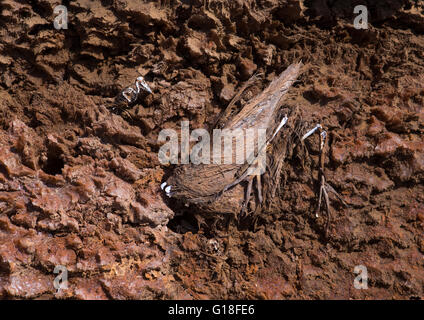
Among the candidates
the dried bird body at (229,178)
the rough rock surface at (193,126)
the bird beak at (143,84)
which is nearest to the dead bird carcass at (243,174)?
the dried bird body at (229,178)

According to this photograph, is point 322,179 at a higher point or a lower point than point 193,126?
lower

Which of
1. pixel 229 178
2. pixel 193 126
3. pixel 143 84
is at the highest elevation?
pixel 143 84

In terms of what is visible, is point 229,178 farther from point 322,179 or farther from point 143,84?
point 143,84

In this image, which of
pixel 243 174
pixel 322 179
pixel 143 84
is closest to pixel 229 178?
pixel 243 174

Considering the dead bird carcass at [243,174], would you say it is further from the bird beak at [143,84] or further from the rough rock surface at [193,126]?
the bird beak at [143,84]

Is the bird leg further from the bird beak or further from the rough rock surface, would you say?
the bird beak

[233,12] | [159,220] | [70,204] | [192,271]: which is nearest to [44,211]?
[70,204]

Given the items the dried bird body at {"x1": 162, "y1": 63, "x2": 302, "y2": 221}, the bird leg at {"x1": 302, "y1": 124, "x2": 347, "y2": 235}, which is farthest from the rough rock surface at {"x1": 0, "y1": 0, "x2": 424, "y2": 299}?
the dried bird body at {"x1": 162, "y1": 63, "x2": 302, "y2": 221}
